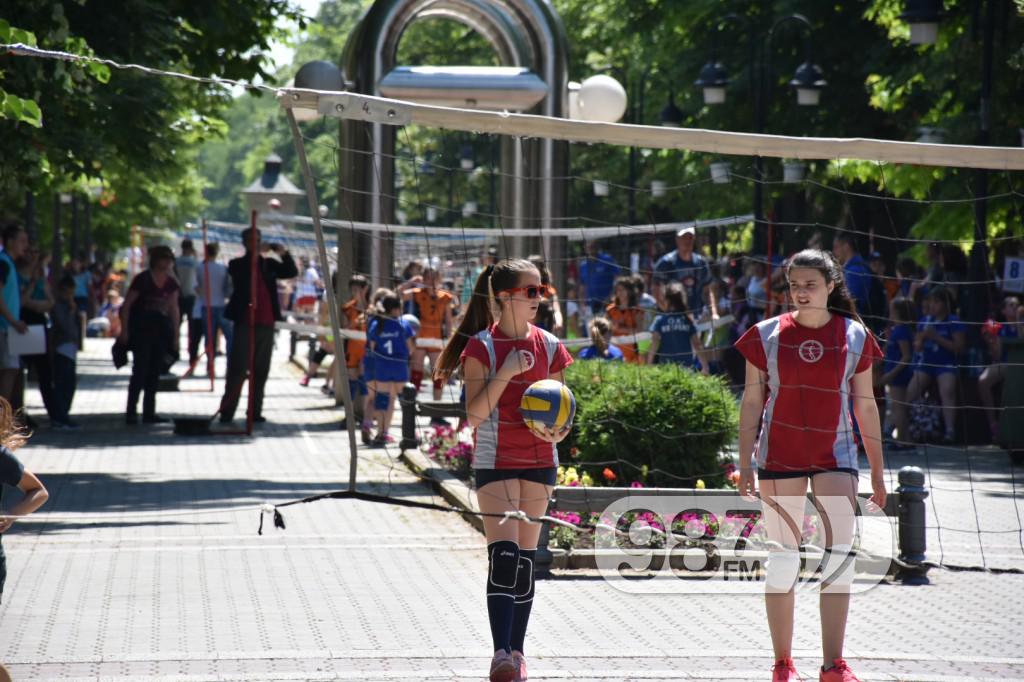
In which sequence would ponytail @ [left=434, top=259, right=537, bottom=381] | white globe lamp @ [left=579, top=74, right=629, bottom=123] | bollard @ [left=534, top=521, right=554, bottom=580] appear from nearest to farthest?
ponytail @ [left=434, top=259, right=537, bottom=381] → bollard @ [left=534, top=521, right=554, bottom=580] → white globe lamp @ [left=579, top=74, right=629, bottom=123]

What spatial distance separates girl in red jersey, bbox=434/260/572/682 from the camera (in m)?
6.59

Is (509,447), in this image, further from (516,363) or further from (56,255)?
(56,255)

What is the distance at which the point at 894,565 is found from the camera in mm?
9633

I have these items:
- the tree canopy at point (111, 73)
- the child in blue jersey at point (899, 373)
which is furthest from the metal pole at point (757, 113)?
the tree canopy at point (111, 73)

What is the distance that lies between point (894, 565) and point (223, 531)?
440 centimetres

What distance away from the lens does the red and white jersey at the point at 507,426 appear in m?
6.67

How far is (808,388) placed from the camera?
Result: 6.52 meters

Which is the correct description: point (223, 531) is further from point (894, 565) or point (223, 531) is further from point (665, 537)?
point (894, 565)

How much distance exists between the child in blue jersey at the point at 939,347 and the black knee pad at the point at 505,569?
10690mm

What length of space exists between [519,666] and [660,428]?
4487 millimetres

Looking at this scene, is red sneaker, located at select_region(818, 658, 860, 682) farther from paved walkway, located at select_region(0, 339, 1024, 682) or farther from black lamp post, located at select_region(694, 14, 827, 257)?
black lamp post, located at select_region(694, 14, 827, 257)

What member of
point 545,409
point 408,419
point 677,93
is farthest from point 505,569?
point 677,93

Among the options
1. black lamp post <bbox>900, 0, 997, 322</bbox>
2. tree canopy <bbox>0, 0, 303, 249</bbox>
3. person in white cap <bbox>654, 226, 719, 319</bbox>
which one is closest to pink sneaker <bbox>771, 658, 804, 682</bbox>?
tree canopy <bbox>0, 0, 303, 249</bbox>

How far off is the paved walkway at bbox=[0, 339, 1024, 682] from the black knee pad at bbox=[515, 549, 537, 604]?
40 cm
